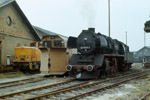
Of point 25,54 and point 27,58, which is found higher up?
point 25,54

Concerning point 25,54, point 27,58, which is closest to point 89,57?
point 27,58

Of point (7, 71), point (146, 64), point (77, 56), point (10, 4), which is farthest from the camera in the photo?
point (146, 64)

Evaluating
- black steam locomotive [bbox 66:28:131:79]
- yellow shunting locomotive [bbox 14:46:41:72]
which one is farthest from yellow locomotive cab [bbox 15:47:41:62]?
black steam locomotive [bbox 66:28:131:79]

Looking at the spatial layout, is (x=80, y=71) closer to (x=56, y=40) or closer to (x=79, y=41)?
(x=79, y=41)

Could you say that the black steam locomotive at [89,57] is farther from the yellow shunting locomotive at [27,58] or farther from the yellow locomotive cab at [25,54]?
the yellow locomotive cab at [25,54]

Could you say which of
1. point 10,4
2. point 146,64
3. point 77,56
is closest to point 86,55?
point 77,56

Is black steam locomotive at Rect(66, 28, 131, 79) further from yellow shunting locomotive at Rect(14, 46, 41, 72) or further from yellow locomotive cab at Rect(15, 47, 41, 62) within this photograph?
yellow locomotive cab at Rect(15, 47, 41, 62)

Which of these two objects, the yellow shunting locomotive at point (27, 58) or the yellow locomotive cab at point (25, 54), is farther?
the yellow locomotive cab at point (25, 54)

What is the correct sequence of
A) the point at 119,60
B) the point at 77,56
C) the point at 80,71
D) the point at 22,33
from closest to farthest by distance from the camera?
the point at 80,71
the point at 77,56
the point at 119,60
the point at 22,33

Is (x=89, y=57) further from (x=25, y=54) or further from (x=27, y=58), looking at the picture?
(x=25, y=54)

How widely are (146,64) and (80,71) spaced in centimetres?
1951

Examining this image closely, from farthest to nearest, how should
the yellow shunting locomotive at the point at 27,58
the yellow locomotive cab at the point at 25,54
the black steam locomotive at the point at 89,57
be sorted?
the yellow locomotive cab at the point at 25,54, the yellow shunting locomotive at the point at 27,58, the black steam locomotive at the point at 89,57

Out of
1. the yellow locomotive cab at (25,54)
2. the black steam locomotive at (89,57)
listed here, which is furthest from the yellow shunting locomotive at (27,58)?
→ the black steam locomotive at (89,57)

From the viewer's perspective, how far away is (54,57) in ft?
48.5
